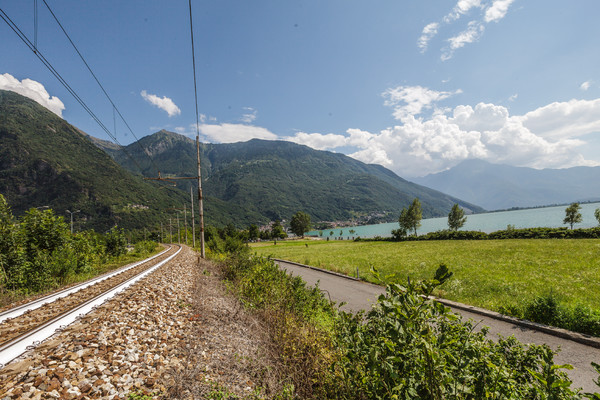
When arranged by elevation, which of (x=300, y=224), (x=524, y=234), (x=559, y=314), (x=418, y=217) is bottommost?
(x=559, y=314)

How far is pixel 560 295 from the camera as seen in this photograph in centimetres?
957

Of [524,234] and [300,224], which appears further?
[300,224]

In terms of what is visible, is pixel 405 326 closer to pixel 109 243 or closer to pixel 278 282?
pixel 278 282

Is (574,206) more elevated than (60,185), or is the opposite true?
(60,185)

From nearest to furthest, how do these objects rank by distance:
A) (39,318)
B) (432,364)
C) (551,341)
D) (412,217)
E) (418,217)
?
(432,364)
(39,318)
(551,341)
(418,217)
(412,217)

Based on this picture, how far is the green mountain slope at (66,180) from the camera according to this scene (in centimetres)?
12388

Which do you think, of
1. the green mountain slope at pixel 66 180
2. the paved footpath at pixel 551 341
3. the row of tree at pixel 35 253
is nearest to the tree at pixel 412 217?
the paved footpath at pixel 551 341

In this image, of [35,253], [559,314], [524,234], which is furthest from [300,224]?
[559,314]

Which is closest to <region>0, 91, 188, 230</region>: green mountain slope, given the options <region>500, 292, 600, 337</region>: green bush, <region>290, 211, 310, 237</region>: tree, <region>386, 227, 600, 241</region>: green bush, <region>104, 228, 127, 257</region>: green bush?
<region>290, 211, 310, 237</region>: tree

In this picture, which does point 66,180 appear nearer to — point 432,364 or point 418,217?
point 418,217

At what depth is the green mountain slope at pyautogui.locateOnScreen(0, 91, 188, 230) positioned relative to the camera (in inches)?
4877

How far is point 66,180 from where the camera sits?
456ft

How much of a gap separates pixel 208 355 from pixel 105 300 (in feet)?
14.0

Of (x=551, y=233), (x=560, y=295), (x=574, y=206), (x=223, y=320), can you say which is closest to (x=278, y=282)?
(x=223, y=320)
